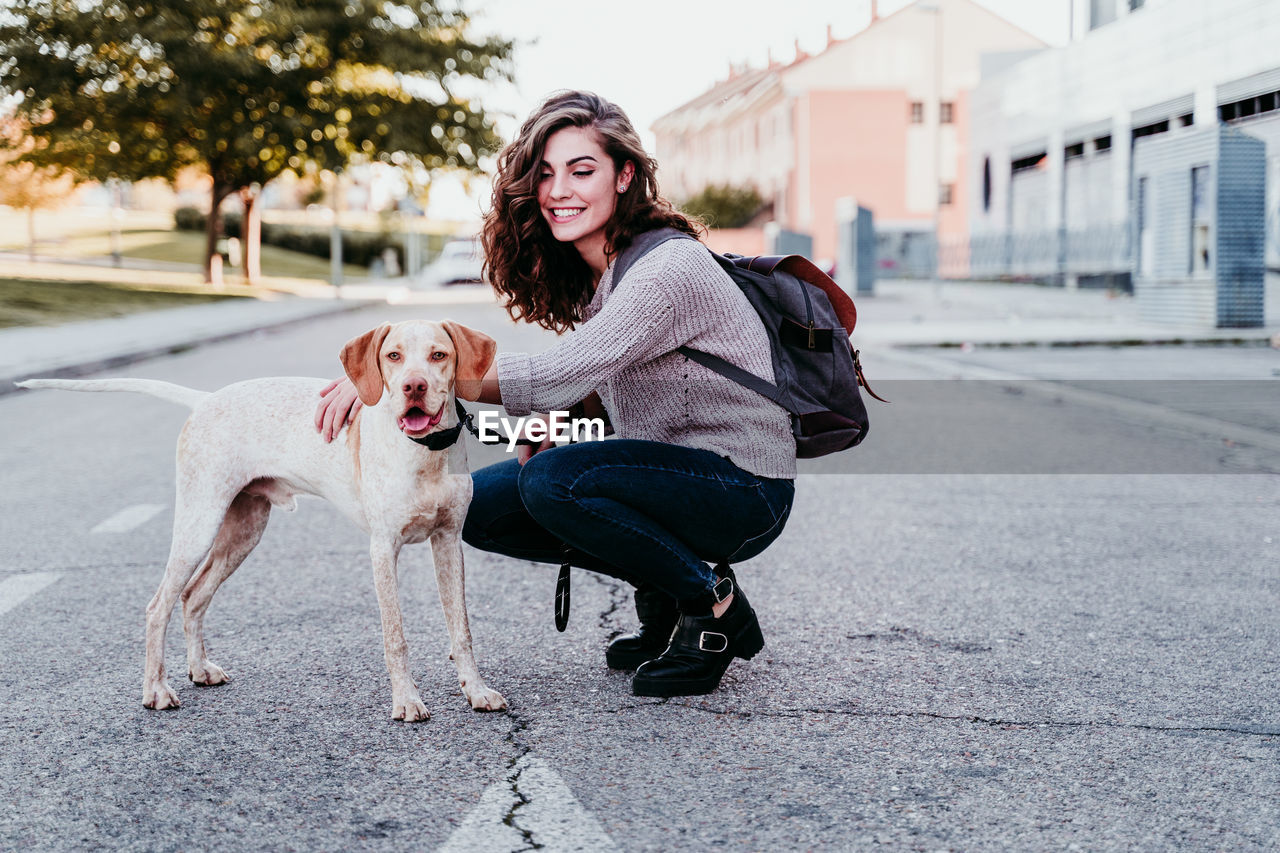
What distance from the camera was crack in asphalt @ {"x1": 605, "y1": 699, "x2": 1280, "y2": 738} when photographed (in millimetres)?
3418

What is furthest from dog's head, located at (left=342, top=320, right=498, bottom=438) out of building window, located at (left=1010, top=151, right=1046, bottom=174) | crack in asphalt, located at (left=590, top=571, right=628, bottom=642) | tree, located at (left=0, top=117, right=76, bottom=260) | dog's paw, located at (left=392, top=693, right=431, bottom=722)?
building window, located at (left=1010, top=151, right=1046, bottom=174)

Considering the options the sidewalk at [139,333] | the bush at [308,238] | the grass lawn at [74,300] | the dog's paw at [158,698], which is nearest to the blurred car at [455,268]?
the sidewalk at [139,333]

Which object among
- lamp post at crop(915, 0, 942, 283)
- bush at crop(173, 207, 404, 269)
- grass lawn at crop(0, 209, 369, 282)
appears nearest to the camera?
lamp post at crop(915, 0, 942, 283)

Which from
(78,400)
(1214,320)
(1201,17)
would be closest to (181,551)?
(78,400)

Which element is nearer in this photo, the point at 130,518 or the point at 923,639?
the point at 923,639

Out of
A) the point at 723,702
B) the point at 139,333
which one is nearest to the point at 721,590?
the point at 723,702

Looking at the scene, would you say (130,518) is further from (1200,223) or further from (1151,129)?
(1151,129)

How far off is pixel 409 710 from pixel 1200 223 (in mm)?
16718

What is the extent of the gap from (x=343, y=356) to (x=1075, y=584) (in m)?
3.11

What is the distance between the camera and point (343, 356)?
3.29 metres

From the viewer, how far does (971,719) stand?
351 centimetres

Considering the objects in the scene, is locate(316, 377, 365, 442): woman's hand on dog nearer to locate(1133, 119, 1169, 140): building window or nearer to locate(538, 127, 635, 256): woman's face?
locate(538, 127, 635, 256): woman's face

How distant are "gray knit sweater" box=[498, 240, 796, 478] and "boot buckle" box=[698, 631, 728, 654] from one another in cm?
47

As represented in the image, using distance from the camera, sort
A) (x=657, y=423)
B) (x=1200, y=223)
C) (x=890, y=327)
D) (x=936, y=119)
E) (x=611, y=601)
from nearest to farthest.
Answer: (x=657, y=423)
(x=611, y=601)
(x=1200, y=223)
(x=890, y=327)
(x=936, y=119)
